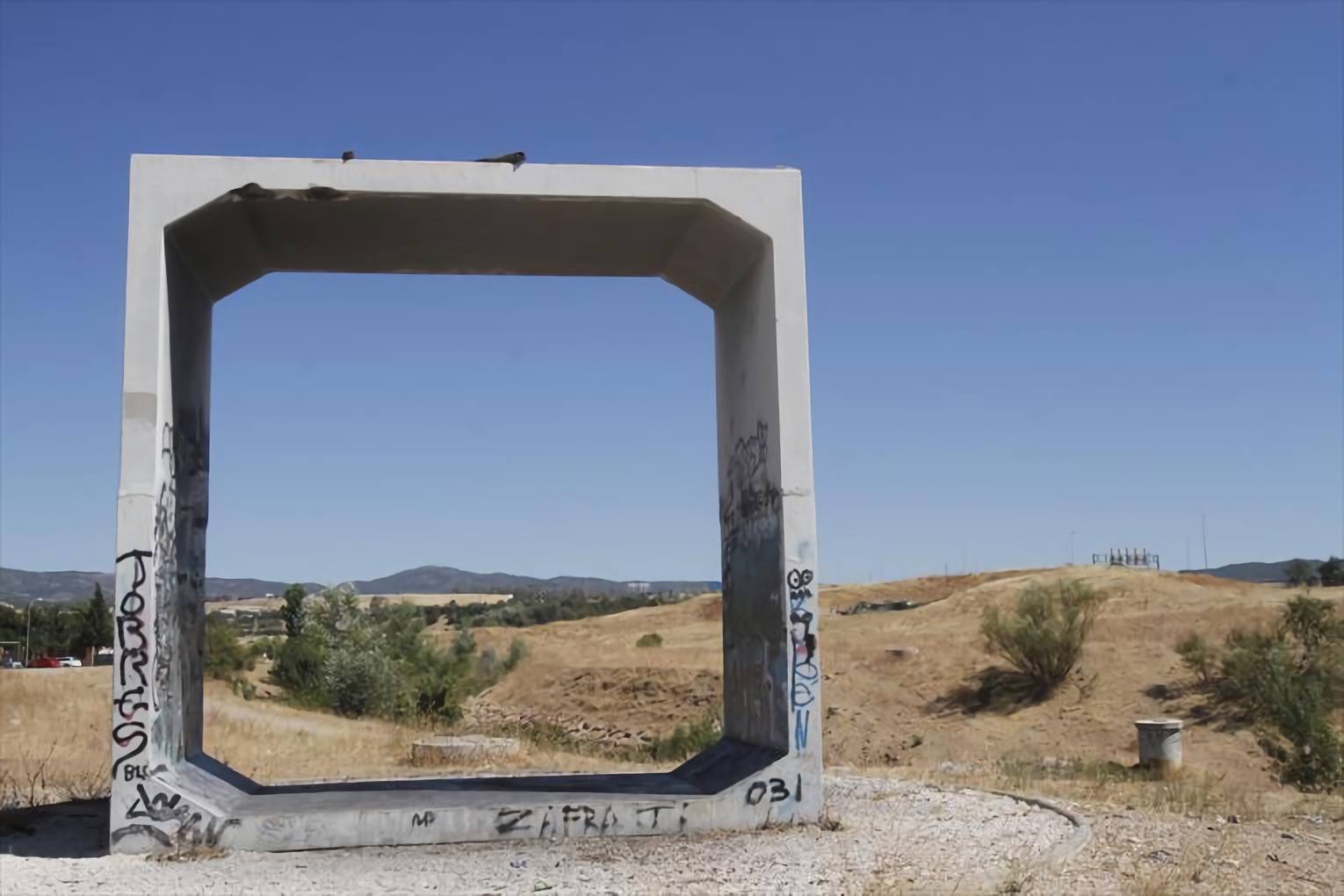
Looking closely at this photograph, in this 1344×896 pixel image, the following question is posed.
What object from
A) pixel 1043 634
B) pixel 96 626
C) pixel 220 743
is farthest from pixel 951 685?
pixel 96 626

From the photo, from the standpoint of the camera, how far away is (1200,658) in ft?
94.4

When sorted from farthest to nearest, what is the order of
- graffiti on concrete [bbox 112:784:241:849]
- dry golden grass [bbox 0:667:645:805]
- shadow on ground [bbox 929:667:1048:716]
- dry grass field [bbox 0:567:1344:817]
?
shadow on ground [bbox 929:667:1048:716], dry grass field [bbox 0:567:1344:817], dry golden grass [bbox 0:667:645:805], graffiti on concrete [bbox 112:784:241:849]

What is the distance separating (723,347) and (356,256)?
141 inches

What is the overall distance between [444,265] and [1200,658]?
23.9m

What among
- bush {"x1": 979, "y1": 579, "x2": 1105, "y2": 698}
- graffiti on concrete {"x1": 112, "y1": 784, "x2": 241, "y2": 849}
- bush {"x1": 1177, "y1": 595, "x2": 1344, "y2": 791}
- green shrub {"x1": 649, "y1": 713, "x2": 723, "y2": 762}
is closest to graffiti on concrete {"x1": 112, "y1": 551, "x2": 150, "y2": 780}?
graffiti on concrete {"x1": 112, "y1": 784, "x2": 241, "y2": 849}

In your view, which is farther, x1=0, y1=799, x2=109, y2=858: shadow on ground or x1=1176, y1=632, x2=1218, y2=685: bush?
x1=1176, y1=632, x2=1218, y2=685: bush

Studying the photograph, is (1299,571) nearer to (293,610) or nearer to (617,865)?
(293,610)

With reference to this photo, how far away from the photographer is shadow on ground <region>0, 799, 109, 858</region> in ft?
28.4

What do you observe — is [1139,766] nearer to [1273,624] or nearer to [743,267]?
[743,267]

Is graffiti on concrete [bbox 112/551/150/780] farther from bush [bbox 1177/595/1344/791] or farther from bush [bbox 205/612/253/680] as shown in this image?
bush [bbox 205/612/253/680]

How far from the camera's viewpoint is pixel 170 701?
929 centimetres

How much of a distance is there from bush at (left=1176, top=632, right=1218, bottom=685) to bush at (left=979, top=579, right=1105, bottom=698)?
274 cm

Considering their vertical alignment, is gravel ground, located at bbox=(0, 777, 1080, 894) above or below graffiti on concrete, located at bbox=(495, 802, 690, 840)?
below

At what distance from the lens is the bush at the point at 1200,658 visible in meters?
28.7
